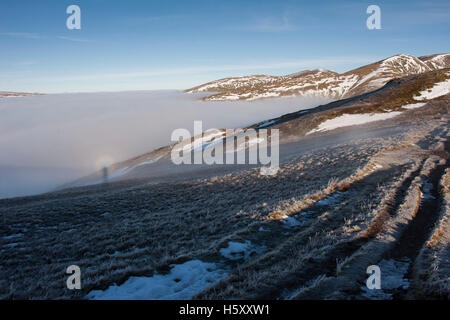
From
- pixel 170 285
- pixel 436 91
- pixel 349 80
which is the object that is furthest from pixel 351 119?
pixel 349 80

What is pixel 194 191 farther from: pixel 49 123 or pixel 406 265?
pixel 49 123

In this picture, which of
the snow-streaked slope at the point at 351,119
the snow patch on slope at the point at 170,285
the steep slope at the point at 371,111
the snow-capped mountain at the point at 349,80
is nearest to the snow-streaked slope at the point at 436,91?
the steep slope at the point at 371,111

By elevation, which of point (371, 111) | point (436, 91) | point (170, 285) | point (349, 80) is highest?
point (349, 80)

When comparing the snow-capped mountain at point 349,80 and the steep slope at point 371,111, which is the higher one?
the snow-capped mountain at point 349,80

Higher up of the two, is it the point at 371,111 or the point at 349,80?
the point at 349,80

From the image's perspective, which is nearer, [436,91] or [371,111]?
[371,111]

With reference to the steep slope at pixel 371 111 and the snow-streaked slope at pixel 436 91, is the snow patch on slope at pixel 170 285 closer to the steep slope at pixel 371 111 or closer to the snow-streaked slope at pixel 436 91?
the steep slope at pixel 371 111

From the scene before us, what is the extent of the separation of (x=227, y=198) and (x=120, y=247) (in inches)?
300

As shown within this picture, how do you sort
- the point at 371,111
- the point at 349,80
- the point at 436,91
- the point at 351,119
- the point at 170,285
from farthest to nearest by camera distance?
1. the point at 349,80
2. the point at 436,91
3. the point at 371,111
4. the point at 351,119
5. the point at 170,285

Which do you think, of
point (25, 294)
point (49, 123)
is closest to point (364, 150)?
point (25, 294)

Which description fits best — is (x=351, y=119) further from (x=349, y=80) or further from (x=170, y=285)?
(x=349, y=80)

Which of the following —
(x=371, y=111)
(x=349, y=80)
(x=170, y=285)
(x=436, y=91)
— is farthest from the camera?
(x=349, y=80)

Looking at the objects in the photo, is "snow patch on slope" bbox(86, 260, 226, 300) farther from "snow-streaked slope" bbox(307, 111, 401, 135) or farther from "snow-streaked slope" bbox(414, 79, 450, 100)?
"snow-streaked slope" bbox(414, 79, 450, 100)

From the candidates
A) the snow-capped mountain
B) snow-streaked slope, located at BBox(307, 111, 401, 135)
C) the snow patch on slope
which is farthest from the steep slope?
the snow-capped mountain
